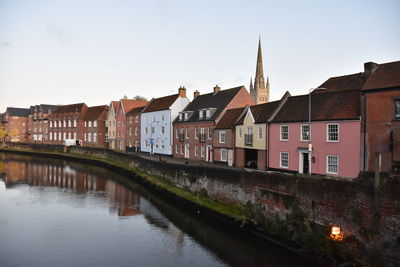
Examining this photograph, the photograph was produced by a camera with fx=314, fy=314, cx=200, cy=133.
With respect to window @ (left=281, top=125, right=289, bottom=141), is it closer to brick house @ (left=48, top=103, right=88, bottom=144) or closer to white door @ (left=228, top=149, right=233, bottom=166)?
white door @ (left=228, top=149, right=233, bottom=166)

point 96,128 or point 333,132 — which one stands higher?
point 96,128

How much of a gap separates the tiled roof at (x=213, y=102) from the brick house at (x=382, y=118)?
804 inches

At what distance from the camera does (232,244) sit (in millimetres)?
18703

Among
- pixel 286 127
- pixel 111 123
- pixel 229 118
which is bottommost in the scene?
pixel 286 127

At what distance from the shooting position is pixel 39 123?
9050 centimetres

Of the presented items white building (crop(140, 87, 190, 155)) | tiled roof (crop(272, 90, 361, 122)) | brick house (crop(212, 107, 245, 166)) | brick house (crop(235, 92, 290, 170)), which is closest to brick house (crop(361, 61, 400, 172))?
tiled roof (crop(272, 90, 361, 122))

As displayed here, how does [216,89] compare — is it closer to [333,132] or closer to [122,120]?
[333,132]

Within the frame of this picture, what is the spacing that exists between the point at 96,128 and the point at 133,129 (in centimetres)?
1562

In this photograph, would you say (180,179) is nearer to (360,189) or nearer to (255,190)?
(255,190)

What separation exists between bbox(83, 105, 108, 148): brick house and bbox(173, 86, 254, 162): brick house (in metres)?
28.8

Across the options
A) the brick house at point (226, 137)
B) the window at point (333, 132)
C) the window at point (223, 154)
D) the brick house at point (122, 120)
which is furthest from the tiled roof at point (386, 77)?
the brick house at point (122, 120)

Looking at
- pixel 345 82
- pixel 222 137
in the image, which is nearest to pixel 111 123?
pixel 222 137

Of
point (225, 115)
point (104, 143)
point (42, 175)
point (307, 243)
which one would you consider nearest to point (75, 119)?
point (104, 143)

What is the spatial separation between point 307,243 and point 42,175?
41436 mm
